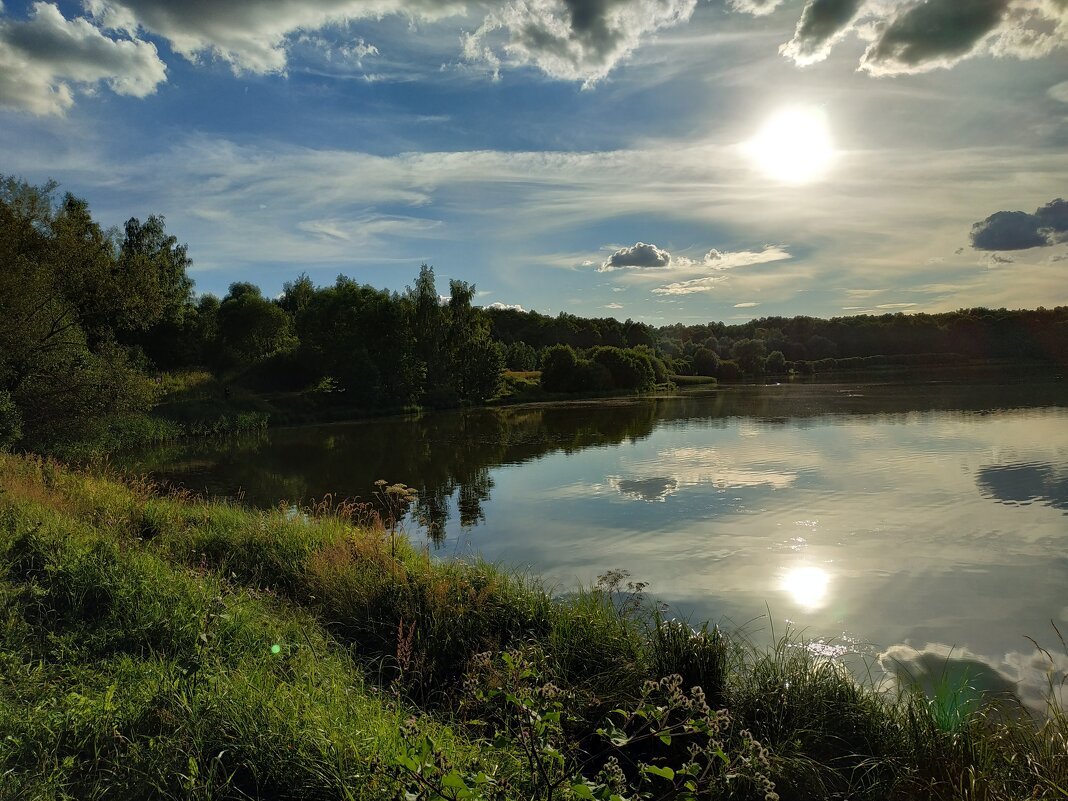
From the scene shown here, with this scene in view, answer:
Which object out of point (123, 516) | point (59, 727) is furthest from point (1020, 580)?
point (123, 516)

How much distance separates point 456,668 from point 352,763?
2788 millimetres

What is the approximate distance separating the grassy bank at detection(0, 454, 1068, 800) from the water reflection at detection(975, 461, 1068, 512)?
1041 cm

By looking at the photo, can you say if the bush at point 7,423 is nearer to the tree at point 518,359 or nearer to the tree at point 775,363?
the tree at point 518,359

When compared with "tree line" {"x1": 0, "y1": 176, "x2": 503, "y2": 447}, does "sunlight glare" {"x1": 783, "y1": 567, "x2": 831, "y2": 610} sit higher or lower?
lower

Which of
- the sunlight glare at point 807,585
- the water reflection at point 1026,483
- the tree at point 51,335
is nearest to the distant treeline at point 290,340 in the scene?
the tree at point 51,335

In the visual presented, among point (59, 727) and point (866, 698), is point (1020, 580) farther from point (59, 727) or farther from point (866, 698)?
point (59, 727)

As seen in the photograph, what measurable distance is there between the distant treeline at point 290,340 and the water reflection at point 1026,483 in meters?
23.8

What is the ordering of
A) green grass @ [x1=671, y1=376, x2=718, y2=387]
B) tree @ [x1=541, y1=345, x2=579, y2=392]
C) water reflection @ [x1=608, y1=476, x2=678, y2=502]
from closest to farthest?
1. water reflection @ [x1=608, y1=476, x2=678, y2=502]
2. tree @ [x1=541, y1=345, x2=579, y2=392]
3. green grass @ [x1=671, y1=376, x2=718, y2=387]

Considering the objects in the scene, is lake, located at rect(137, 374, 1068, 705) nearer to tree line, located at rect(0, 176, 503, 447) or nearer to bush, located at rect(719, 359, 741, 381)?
tree line, located at rect(0, 176, 503, 447)

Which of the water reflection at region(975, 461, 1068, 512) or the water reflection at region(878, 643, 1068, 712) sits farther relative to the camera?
the water reflection at region(975, 461, 1068, 512)

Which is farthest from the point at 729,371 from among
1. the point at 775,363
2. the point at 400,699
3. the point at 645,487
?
the point at 400,699

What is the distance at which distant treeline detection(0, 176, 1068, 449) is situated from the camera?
64.5 feet

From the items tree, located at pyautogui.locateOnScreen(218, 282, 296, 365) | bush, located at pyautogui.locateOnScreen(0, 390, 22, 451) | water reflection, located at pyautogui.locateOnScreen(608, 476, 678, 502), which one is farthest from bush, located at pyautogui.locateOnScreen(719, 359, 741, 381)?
bush, located at pyautogui.locateOnScreen(0, 390, 22, 451)

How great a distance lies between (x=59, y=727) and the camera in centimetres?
370
